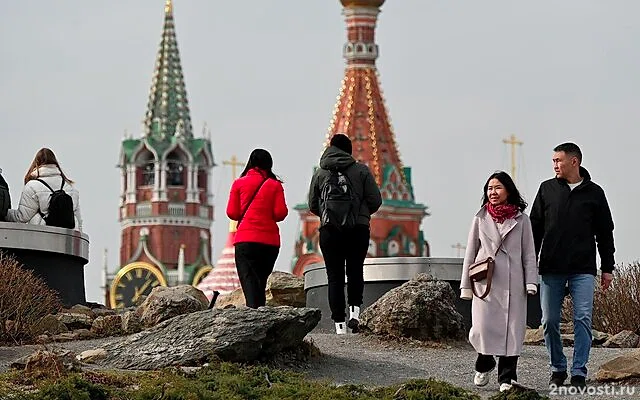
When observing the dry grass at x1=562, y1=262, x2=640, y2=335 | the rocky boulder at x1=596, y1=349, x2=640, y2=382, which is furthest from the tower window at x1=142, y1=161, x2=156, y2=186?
the rocky boulder at x1=596, y1=349, x2=640, y2=382


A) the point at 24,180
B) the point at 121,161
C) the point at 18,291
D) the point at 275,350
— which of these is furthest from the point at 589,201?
the point at 121,161

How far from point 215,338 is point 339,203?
90.3 inches

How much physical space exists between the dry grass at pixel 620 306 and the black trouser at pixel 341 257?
211 cm

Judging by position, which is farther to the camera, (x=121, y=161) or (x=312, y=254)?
(x=121, y=161)

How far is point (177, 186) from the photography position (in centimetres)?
14538

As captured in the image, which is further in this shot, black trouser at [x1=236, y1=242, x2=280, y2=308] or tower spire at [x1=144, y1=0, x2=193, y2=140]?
tower spire at [x1=144, y1=0, x2=193, y2=140]

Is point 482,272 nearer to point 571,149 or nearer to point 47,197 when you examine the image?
point 571,149

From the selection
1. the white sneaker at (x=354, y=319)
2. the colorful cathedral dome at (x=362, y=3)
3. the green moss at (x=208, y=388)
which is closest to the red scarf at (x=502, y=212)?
the green moss at (x=208, y=388)

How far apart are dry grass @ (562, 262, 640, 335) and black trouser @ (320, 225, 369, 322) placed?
82.9 inches

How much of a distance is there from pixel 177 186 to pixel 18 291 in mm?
129689

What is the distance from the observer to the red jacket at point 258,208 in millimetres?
15555

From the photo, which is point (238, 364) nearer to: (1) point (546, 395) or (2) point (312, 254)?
(1) point (546, 395)

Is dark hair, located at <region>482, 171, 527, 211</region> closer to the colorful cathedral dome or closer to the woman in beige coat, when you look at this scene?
the woman in beige coat

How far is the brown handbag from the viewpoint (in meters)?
13.1
